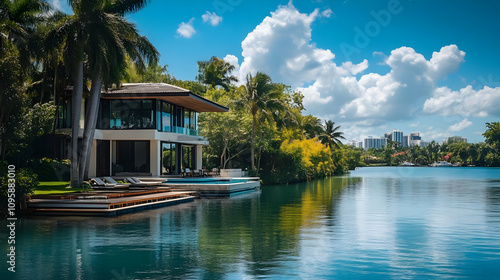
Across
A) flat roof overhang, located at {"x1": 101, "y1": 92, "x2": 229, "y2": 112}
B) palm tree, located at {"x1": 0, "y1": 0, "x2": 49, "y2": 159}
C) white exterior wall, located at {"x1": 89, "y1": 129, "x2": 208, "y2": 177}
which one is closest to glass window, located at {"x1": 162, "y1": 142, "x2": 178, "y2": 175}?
white exterior wall, located at {"x1": 89, "y1": 129, "x2": 208, "y2": 177}

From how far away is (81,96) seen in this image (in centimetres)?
2684

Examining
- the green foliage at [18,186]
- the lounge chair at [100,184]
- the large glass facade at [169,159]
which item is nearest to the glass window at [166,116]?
the large glass facade at [169,159]

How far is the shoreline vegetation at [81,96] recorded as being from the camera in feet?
81.6

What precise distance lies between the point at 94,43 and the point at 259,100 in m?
24.4

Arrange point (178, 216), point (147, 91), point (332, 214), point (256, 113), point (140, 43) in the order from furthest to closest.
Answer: point (256, 113), point (147, 91), point (140, 43), point (332, 214), point (178, 216)

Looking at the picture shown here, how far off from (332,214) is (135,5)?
16.6 m

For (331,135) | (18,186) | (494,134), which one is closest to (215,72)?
(331,135)

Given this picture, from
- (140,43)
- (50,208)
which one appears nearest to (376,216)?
(50,208)

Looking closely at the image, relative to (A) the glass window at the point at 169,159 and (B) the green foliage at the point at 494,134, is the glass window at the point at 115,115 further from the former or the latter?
(B) the green foliage at the point at 494,134

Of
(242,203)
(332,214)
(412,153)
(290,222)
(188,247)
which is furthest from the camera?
(412,153)

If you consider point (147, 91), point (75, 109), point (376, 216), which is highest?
point (147, 91)

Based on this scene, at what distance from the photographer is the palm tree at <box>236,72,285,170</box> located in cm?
4769

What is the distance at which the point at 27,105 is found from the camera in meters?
29.8

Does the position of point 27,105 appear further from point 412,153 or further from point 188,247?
point 412,153
